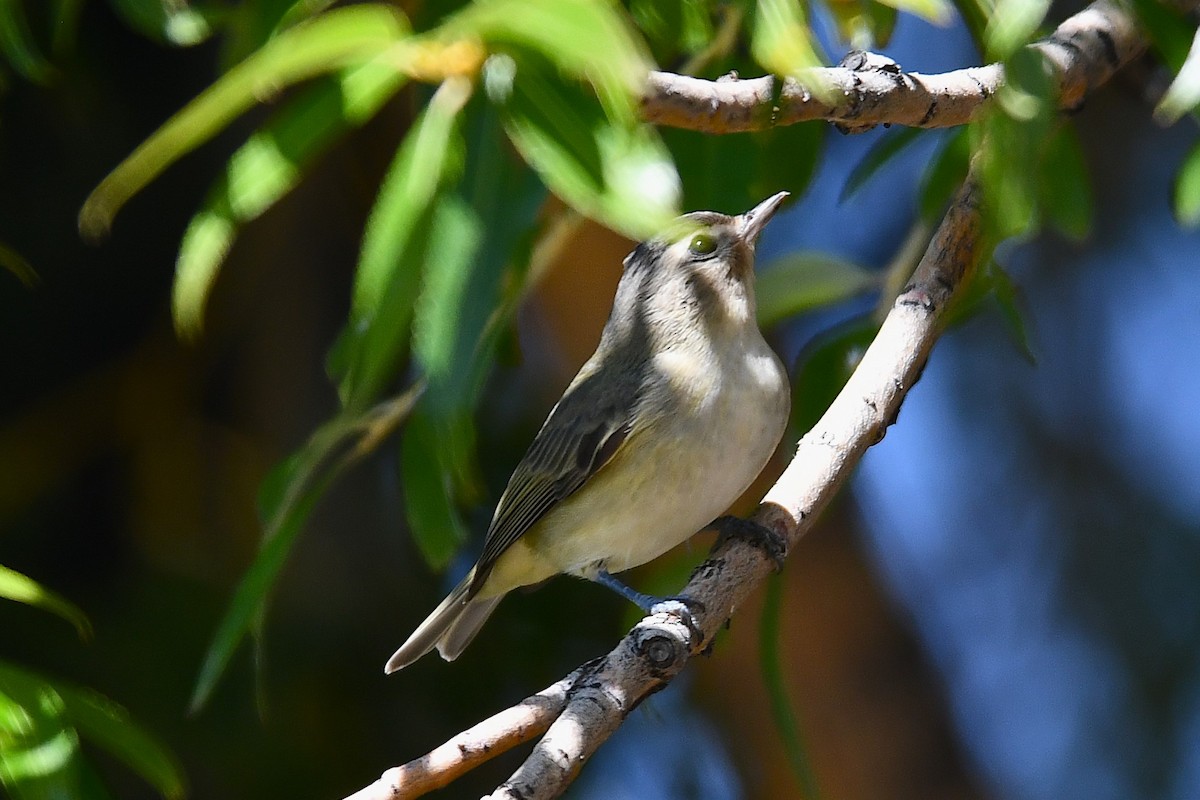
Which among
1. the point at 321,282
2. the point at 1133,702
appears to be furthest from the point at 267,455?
the point at 1133,702

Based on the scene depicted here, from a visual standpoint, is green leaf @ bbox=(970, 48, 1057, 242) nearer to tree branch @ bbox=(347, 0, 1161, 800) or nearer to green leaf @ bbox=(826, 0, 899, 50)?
tree branch @ bbox=(347, 0, 1161, 800)

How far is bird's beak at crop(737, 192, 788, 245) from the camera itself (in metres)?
2.24

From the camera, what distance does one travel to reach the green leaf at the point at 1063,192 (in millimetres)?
1658

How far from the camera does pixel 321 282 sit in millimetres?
3711

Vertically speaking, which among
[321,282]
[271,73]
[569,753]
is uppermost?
[271,73]

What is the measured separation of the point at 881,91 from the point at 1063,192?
31 cm

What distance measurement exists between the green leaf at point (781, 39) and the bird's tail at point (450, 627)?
1463mm

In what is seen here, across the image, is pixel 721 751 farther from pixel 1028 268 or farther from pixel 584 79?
pixel 584 79

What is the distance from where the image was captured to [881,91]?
5.22 feet

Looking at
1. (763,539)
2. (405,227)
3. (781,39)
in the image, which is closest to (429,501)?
(763,539)

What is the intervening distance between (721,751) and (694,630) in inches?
72.2

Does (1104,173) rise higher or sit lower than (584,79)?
lower

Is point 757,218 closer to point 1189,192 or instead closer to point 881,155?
point 881,155

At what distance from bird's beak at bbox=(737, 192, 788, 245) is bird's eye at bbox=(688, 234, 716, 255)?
7 cm
